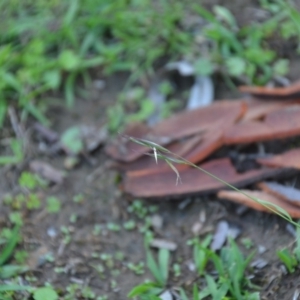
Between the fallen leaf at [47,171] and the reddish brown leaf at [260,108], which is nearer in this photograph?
the reddish brown leaf at [260,108]

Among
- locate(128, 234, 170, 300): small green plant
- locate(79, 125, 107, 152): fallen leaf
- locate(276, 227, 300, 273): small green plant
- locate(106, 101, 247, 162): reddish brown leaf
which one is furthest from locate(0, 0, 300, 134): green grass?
locate(276, 227, 300, 273): small green plant

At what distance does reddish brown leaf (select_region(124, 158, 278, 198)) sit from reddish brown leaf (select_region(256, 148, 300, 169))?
3cm

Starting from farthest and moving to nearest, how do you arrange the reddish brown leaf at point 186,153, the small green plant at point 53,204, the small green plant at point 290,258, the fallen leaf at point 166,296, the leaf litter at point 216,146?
the small green plant at point 53,204
the reddish brown leaf at point 186,153
the leaf litter at point 216,146
the fallen leaf at point 166,296
the small green plant at point 290,258

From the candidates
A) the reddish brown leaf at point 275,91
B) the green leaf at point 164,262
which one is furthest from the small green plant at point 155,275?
the reddish brown leaf at point 275,91

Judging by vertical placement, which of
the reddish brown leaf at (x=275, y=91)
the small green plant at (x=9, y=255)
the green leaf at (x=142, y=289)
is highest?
the reddish brown leaf at (x=275, y=91)

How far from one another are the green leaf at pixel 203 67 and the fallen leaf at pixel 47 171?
87 centimetres

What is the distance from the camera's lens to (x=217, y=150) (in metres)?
2.88

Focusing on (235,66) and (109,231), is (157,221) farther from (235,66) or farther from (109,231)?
(235,66)

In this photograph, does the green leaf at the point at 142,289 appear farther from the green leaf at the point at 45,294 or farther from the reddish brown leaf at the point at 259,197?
the reddish brown leaf at the point at 259,197

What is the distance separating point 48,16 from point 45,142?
818mm

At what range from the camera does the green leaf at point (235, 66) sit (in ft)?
10.6

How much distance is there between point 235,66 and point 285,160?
2.53 feet

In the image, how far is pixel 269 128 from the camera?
2.76m

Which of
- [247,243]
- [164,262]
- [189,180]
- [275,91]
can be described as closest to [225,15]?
[275,91]
